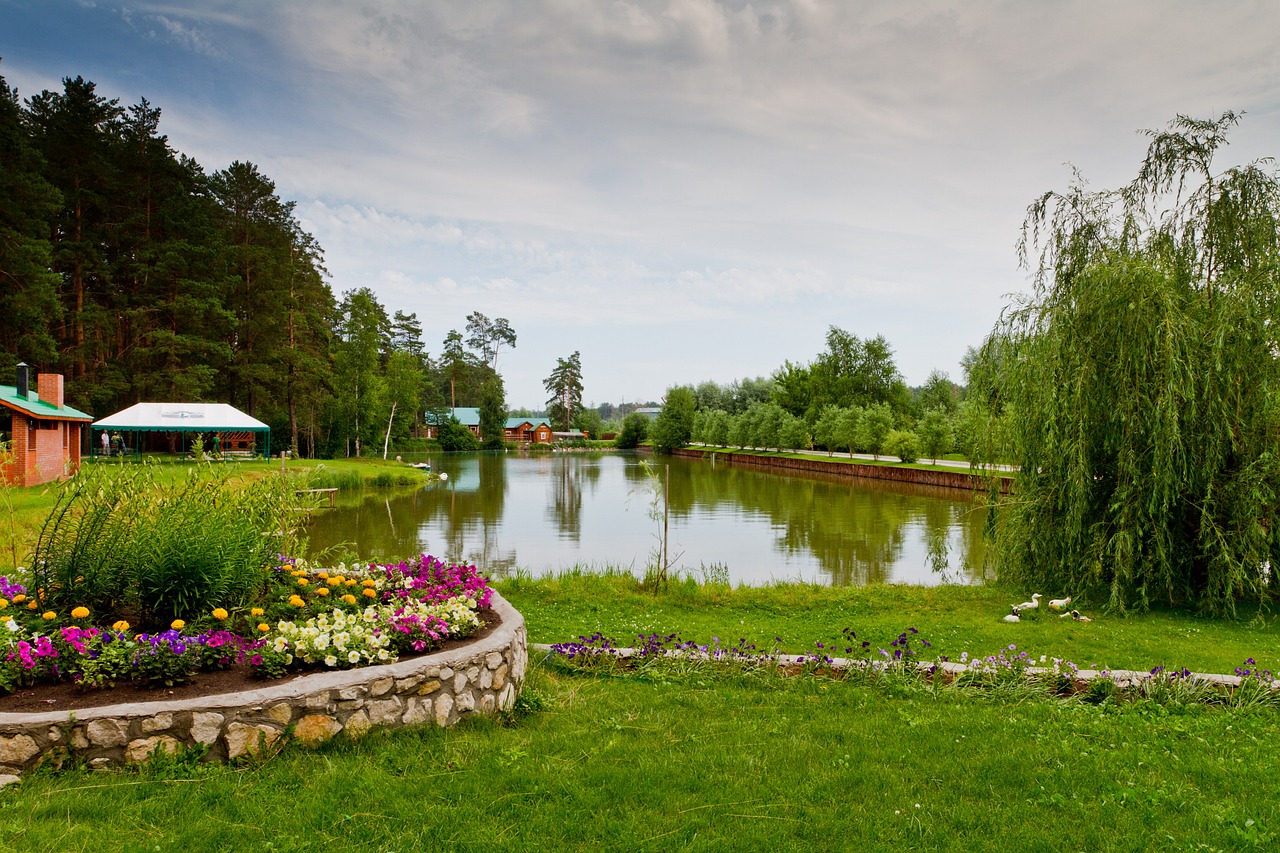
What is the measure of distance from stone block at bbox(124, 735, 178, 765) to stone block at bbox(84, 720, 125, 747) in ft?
0.19

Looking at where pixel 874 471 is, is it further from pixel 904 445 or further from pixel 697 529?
pixel 697 529

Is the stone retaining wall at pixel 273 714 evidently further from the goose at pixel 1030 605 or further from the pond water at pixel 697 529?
the goose at pixel 1030 605

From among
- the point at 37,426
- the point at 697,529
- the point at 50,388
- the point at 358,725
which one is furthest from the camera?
the point at 50,388

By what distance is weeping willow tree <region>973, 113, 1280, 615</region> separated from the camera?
741cm

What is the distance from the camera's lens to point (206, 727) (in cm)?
329

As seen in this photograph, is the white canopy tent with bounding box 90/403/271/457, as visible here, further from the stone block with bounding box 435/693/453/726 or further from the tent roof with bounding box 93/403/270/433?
the stone block with bounding box 435/693/453/726

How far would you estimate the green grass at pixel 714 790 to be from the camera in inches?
107

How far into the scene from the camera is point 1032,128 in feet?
42.0

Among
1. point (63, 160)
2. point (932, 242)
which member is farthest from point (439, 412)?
point (932, 242)

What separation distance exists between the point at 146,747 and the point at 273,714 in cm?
54

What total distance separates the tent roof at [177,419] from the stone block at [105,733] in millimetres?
26051

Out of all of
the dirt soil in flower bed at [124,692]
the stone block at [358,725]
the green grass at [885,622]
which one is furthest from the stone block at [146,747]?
the green grass at [885,622]

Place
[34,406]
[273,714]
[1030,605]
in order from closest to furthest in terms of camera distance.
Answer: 1. [273,714]
2. [1030,605]
3. [34,406]

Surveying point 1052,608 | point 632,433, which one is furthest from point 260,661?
point 632,433
